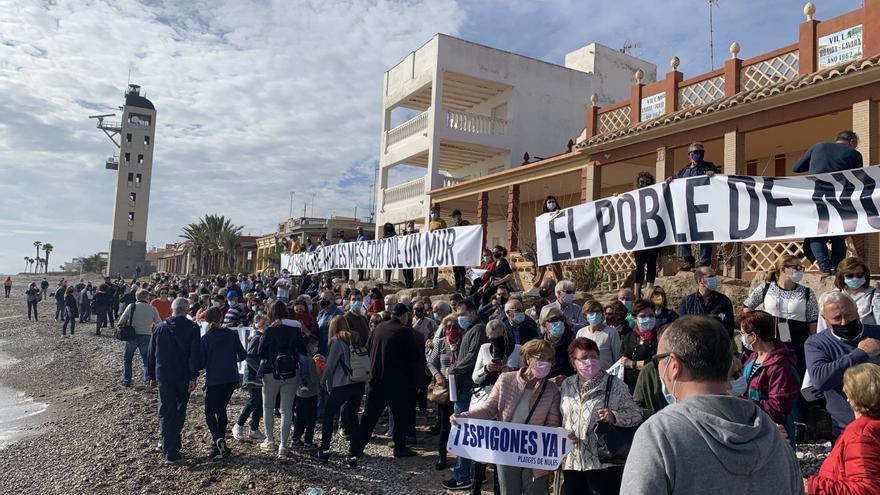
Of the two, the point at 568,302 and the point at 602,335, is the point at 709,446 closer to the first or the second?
the point at 602,335

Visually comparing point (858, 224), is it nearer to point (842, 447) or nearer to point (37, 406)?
point (842, 447)

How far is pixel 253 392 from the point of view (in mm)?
8031

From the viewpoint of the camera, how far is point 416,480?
21.5ft

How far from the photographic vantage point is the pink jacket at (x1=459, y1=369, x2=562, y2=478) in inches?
168

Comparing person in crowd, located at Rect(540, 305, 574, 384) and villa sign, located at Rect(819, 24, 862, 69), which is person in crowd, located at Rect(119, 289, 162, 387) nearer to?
person in crowd, located at Rect(540, 305, 574, 384)

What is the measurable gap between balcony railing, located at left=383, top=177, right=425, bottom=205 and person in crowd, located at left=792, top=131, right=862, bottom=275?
1720 centimetres

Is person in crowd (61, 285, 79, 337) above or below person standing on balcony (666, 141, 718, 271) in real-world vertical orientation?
below

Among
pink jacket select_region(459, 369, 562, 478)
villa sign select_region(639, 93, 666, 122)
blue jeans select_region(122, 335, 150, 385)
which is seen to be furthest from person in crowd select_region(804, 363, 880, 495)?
blue jeans select_region(122, 335, 150, 385)

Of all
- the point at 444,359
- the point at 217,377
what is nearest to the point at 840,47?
the point at 444,359

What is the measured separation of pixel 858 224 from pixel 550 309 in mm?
3301

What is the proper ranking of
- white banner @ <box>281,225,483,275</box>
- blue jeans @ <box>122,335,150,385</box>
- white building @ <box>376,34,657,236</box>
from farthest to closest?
1. white building @ <box>376,34,657,236</box>
2. blue jeans @ <box>122,335,150,385</box>
3. white banner @ <box>281,225,483,275</box>

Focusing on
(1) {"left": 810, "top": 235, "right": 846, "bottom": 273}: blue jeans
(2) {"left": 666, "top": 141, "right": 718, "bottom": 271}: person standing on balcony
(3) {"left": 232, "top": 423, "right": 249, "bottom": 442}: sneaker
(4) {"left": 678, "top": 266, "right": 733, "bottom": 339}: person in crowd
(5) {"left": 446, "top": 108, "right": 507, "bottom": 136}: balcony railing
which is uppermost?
(5) {"left": 446, "top": 108, "right": 507, "bottom": 136}: balcony railing

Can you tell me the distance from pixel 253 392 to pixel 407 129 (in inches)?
704

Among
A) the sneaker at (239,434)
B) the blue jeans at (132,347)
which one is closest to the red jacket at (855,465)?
the sneaker at (239,434)
